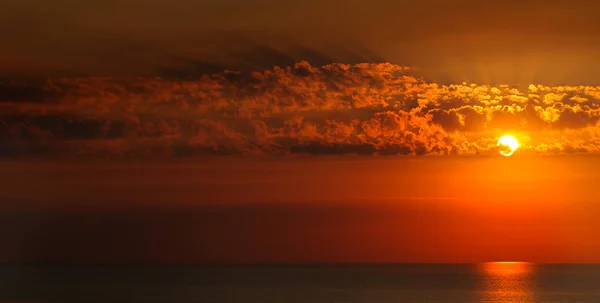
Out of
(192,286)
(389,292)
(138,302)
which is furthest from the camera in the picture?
(192,286)

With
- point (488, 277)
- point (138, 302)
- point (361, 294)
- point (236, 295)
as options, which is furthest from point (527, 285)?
point (138, 302)

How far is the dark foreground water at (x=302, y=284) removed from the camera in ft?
127

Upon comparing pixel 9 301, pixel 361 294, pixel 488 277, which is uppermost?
pixel 488 277

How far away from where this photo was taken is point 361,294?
Result: 41.0m

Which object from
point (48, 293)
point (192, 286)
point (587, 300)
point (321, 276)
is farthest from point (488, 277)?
point (48, 293)

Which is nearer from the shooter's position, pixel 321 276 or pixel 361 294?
pixel 361 294

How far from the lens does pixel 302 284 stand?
1927 inches

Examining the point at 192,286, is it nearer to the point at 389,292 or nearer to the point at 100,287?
the point at 100,287

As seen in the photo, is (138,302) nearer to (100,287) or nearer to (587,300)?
(100,287)

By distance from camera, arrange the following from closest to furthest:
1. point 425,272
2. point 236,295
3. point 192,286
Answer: point 236,295 → point 192,286 → point 425,272

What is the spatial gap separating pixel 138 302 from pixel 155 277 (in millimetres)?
17190

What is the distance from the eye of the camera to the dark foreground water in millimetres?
38688

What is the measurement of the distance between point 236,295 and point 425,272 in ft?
79.4

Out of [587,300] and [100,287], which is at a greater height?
[587,300]
